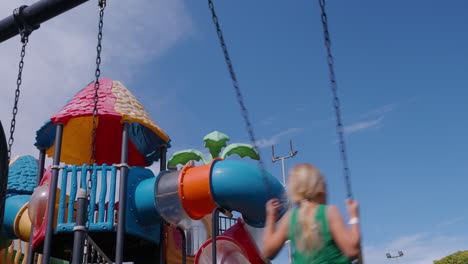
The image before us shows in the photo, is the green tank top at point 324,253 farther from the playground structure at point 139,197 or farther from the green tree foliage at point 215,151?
the green tree foliage at point 215,151

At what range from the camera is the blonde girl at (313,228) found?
222cm

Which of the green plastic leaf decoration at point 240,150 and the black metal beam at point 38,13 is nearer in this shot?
the black metal beam at point 38,13

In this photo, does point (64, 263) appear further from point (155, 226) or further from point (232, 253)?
point (232, 253)

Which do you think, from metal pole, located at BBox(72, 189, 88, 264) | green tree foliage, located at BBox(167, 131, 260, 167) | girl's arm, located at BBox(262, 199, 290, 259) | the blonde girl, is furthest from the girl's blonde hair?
green tree foliage, located at BBox(167, 131, 260, 167)

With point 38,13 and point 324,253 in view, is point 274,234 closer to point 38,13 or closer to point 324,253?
point 324,253

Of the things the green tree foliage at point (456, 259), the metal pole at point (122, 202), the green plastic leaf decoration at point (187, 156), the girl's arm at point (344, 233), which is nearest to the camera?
the girl's arm at point (344, 233)

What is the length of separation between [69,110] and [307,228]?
755cm

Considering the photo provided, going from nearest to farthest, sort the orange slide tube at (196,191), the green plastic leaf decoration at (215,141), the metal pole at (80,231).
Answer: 1. the metal pole at (80,231)
2. the orange slide tube at (196,191)
3. the green plastic leaf decoration at (215,141)

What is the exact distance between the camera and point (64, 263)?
13750mm

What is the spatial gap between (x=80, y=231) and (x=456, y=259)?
53.0m

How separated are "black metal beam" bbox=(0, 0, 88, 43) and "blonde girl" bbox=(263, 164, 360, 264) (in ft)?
13.4

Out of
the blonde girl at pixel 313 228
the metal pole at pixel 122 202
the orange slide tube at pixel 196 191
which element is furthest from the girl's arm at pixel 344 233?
the metal pole at pixel 122 202

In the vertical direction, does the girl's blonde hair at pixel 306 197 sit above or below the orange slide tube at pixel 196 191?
below

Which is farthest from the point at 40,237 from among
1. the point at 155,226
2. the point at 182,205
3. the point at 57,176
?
the point at 182,205
